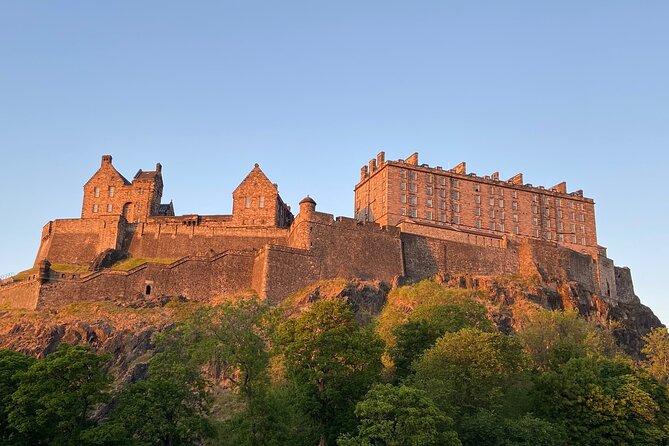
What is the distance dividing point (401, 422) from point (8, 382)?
22.7m

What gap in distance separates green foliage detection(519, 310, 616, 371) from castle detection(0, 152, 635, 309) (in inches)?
613

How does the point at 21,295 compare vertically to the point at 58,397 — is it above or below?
above

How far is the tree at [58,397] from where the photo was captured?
38.6 meters

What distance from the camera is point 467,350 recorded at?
149ft

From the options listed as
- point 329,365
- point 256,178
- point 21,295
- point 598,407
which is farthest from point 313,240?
point 598,407

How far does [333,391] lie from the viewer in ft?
139

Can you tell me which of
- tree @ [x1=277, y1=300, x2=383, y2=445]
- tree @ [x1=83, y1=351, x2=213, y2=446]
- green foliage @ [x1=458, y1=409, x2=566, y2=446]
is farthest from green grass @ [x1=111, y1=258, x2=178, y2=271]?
green foliage @ [x1=458, y1=409, x2=566, y2=446]

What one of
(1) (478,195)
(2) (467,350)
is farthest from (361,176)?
(2) (467,350)

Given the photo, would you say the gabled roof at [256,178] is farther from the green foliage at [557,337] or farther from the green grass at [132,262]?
the green foliage at [557,337]

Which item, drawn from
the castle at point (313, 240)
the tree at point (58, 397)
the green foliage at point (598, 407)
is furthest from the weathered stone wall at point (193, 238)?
the green foliage at point (598, 407)

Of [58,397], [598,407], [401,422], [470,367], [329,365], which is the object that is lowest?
[401,422]

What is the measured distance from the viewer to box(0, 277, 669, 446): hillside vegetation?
38.7m

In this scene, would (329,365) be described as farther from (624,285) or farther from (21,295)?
(624,285)

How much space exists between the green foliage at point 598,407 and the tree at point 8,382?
102 ft
